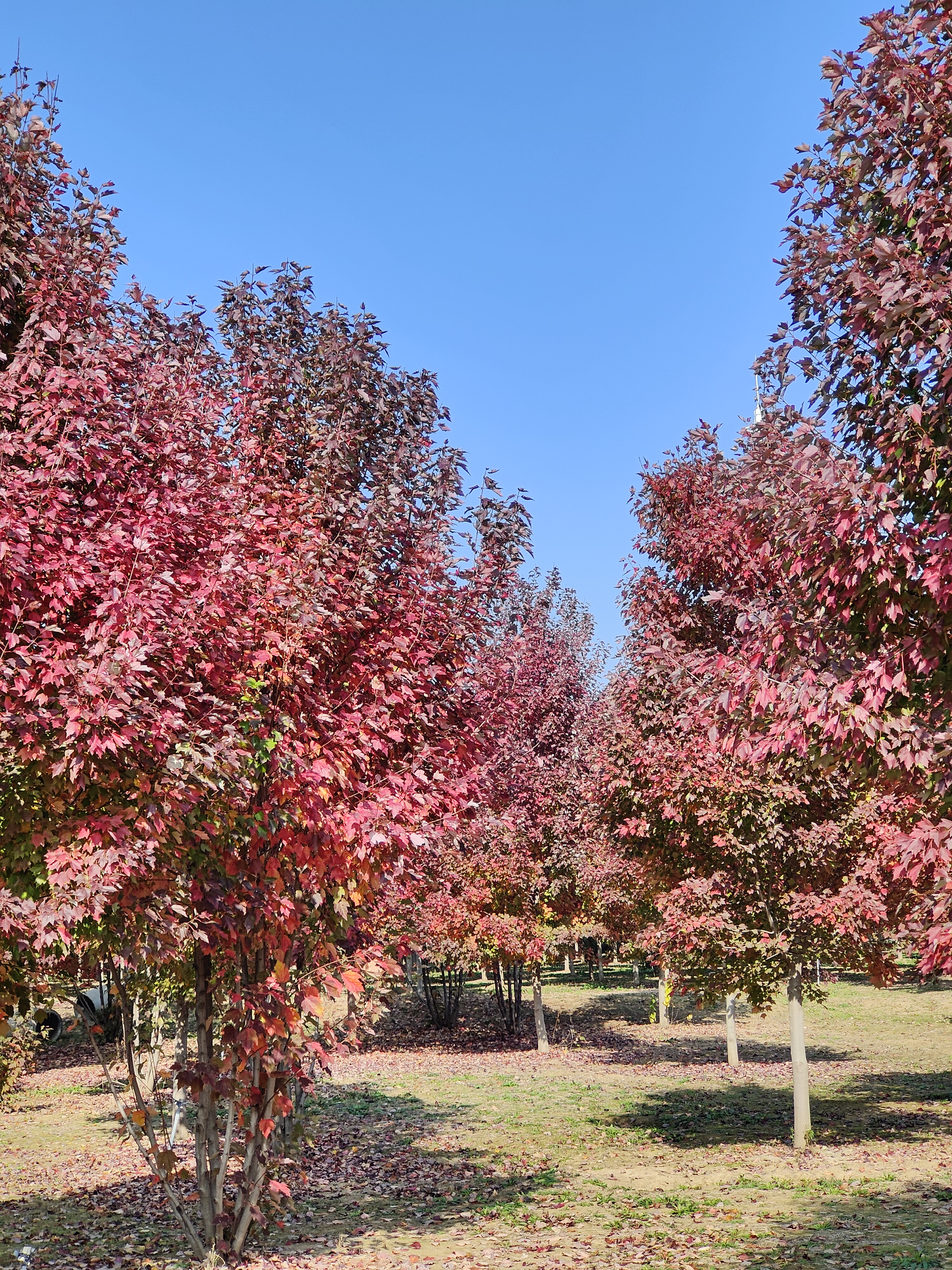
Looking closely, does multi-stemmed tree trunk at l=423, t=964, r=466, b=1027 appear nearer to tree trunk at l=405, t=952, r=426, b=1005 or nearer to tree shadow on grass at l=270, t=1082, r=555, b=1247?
tree trunk at l=405, t=952, r=426, b=1005

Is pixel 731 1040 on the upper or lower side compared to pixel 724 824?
lower

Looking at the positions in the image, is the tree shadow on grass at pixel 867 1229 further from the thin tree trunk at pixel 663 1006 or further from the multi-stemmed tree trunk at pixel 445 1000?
the multi-stemmed tree trunk at pixel 445 1000

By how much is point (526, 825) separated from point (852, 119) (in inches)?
789

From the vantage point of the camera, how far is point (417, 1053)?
25625 mm

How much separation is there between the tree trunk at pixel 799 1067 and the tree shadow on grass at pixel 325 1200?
3.38 m

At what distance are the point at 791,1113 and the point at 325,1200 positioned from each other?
27.8 ft

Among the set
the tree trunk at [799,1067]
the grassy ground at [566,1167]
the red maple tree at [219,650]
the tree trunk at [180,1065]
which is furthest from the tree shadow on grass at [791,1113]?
the red maple tree at [219,650]

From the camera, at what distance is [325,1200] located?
10.9m

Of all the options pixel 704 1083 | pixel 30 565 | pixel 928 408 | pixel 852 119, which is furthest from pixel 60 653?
pixel 704 1083

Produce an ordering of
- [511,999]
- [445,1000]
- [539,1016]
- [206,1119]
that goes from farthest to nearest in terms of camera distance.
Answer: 1. [445,1000]
2. [511,999]
3. [539,1016]
4. [206,1119]

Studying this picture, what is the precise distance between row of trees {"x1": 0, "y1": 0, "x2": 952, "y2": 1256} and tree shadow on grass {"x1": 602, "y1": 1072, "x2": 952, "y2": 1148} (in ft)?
17.8

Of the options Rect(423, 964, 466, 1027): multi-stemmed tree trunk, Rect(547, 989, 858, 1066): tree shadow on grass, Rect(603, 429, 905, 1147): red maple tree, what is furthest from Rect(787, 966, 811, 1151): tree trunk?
Rect(423, 964, 466, 1027): multi-stemmed tree trunk

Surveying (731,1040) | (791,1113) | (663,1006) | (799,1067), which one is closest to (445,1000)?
(663,1006)

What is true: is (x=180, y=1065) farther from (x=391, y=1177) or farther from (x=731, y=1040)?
(x=731, y=1040)
